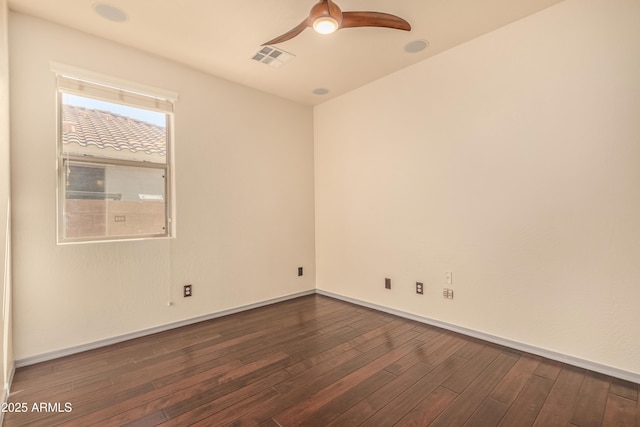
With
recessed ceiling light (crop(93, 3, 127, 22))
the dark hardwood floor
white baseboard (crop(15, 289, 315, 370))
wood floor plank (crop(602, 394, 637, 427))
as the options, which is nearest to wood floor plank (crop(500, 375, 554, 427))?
the dark hardwood floor

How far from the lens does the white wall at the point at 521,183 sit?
2.09 m

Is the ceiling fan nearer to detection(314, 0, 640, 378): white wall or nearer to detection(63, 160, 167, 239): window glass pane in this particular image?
detection(314, 0, 640, 378): white wall

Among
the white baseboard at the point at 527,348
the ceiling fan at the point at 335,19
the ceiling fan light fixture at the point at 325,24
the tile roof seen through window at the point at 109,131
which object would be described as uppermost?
the ceiling fan at the point at 335,19

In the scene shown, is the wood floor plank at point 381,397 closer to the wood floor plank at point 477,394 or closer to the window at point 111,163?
the wood floor plank at point 477,394

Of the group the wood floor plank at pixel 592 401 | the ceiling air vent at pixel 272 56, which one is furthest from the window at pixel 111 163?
the wood floor plank at pixel 592 401

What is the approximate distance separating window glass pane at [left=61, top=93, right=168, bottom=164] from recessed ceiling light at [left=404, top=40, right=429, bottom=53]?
8.39ft

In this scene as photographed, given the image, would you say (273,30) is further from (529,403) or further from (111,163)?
(529,403)

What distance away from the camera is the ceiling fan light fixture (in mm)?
1837

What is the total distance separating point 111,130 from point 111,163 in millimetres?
315

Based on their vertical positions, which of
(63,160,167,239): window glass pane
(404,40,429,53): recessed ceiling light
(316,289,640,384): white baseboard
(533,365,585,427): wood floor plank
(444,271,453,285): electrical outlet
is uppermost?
(404,40,429,53): recessed ceiling light

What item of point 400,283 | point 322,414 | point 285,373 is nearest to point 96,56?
point 285,373

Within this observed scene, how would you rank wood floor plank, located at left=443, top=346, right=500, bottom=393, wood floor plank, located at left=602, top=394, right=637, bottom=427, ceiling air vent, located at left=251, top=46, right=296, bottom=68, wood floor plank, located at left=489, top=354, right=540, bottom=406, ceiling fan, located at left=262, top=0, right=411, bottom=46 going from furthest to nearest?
ceiling air vent, located at left=251, top=46, right=296, bottom=68, wood floor plank, located at left=443, top=346, right=500, bottom=393, wood floor plank, located at left=489, top=354, right=540, bottom=406, ceiling fan, located at left=262, top=0, right=411, bottom=46, wood floor plank, located at left=602, top=394, right=637, bottom=427

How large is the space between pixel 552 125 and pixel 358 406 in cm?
252

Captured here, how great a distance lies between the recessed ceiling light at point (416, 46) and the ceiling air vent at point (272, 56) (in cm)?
111
